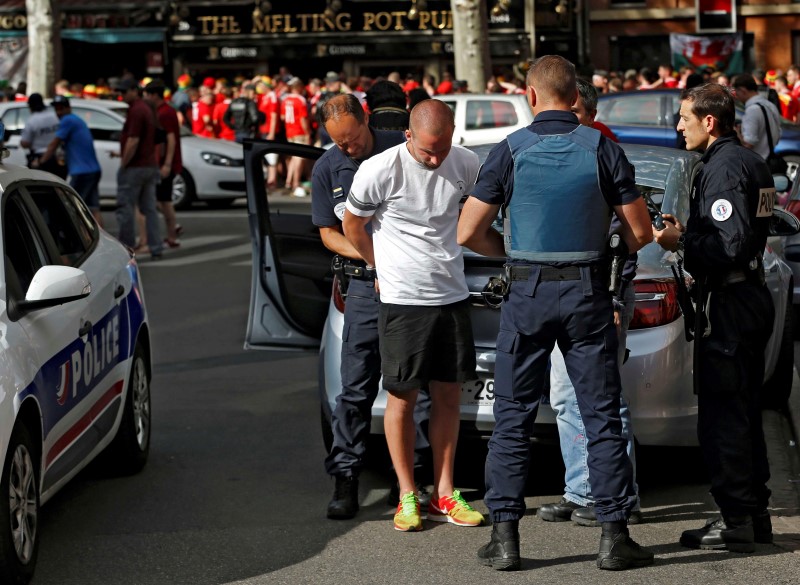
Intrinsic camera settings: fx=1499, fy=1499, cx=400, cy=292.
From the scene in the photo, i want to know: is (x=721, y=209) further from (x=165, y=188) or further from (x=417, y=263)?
(x=165, y=188)

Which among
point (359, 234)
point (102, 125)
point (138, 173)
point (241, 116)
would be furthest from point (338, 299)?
point (241, 116)

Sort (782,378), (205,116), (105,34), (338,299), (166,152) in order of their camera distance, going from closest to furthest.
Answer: (338,299), (782,378), (166,152), (205,116), (105,34)

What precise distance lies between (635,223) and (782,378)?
3433mm

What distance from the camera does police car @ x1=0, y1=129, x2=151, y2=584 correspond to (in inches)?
208

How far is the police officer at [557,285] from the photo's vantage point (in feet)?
17.6

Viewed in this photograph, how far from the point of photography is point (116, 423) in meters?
6.77

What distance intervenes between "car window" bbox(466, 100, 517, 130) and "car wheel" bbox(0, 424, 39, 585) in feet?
48.6

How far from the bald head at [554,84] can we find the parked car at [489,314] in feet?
2.21

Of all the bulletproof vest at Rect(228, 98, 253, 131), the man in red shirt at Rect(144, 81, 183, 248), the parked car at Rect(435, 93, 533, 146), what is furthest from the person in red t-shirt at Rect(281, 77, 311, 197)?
the man in red shirt at Rect(144, 81, 183, 248)

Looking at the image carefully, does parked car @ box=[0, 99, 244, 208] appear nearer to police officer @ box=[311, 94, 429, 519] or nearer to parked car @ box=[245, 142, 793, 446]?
parked car @ box=[245, 142, 793, 446]

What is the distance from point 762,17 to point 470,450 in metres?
33.3

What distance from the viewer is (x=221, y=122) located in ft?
85.4

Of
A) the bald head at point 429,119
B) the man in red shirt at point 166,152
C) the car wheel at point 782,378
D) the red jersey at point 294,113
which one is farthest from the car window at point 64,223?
the red jersey at point 294,113

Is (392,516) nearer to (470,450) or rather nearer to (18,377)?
(470,450)
